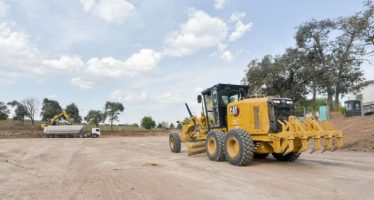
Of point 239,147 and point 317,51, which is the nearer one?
point 239,147

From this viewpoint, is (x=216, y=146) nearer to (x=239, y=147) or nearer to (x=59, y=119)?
(x=239, y=147)

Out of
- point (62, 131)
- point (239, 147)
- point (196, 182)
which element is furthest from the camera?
point (62, 131)

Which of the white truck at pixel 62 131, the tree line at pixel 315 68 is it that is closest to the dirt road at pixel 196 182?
the tree line at pixel 315 68

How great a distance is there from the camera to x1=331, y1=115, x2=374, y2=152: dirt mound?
16.5 metres

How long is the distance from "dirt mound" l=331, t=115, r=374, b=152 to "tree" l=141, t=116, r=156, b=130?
7435 cm

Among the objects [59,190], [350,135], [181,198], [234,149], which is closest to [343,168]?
[234,149]

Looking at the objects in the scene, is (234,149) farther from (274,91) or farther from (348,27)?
(274,91)

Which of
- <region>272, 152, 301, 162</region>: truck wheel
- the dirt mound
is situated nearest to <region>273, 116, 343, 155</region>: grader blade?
<region>272, 152, 301, 162</region>: truck wheel

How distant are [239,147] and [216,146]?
1567mm

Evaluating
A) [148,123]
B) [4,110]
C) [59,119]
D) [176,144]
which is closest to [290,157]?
[176,144]

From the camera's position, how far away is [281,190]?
7047mm

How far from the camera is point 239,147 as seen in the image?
10.7m

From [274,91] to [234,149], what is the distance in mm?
27260

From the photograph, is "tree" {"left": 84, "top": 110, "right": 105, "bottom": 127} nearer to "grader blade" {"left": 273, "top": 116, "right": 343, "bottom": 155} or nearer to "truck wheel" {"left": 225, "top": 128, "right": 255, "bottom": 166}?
"truck wheel" {"left": 225, "top": 128, "right": 255, "bottom": 166}
